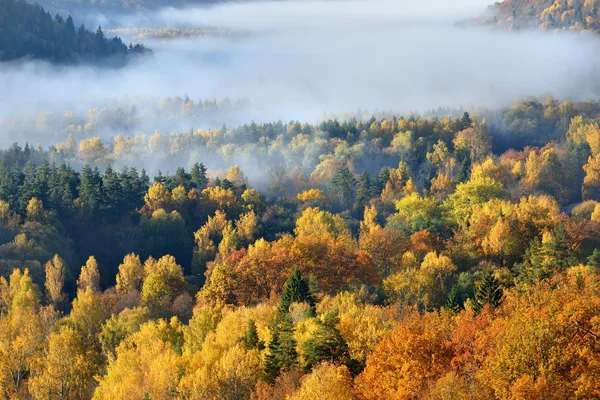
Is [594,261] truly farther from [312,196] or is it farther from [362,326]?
[312,196]

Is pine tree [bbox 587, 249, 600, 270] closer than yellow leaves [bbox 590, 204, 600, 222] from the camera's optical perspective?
Yes

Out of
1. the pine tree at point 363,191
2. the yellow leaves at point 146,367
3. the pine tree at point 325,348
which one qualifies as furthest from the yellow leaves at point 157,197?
the pine tree at point 325,348

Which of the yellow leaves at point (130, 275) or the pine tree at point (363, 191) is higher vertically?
the yellow leaves at point (130, 275)

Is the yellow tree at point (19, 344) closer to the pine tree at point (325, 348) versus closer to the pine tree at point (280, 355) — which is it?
the pine tree at point (280, 355)

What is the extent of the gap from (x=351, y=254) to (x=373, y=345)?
40.9 meters

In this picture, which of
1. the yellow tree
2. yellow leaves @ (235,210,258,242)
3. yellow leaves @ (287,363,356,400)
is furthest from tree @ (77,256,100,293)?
yellow leaves @ (287,363,356,400)

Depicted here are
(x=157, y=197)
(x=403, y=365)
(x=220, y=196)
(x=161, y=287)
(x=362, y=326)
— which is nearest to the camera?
(x=403, y=365)

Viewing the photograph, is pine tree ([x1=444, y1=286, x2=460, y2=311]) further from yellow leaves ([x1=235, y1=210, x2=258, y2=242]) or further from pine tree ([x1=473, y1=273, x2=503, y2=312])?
yellow leaves ([x1=235, y1=210, x2=258, y2=242])

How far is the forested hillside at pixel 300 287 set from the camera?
56.8 meters

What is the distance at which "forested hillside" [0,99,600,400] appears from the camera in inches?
2234

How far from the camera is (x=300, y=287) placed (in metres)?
83.5

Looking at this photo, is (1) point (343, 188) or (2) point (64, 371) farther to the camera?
(1) point (343, 188)

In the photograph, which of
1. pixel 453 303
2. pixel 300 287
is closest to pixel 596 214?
pixel 453 303

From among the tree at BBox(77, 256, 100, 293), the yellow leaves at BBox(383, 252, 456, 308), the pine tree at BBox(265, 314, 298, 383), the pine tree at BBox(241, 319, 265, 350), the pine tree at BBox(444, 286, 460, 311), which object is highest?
the pine tree at BBox(265, 314, 298, 383)
